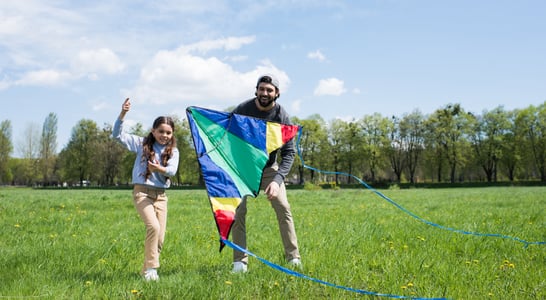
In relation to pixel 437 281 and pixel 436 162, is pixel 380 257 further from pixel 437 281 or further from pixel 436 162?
pixel 436 162

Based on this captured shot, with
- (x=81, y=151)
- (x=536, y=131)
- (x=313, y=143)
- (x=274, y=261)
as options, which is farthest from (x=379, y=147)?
(x=274, y=261)

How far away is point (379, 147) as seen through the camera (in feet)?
244

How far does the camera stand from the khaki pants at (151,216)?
5035 mm

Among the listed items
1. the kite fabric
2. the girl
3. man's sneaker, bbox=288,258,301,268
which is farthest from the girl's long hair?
man's sneaker, bbox=288,258,301,268

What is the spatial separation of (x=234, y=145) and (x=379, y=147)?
235ft

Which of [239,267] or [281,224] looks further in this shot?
[281,224]

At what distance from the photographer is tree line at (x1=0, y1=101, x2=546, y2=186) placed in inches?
2734

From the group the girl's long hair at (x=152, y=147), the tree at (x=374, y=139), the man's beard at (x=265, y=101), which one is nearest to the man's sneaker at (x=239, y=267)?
the girl's long hair at (x=152, y=147)

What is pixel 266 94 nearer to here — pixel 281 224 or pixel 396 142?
pixel 281 224

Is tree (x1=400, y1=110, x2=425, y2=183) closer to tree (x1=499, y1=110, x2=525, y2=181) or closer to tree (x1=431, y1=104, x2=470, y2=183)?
tree (x1=431, y1=104, x2=470, y2=183)

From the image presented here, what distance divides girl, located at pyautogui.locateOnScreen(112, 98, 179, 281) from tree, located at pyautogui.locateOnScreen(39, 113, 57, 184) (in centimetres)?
8342

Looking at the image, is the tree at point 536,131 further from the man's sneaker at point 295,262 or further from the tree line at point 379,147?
the man's sneaker at point 295,262

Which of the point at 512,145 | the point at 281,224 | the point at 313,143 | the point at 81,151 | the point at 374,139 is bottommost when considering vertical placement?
the point at 281,224

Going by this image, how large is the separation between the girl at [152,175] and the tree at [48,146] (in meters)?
83.4
